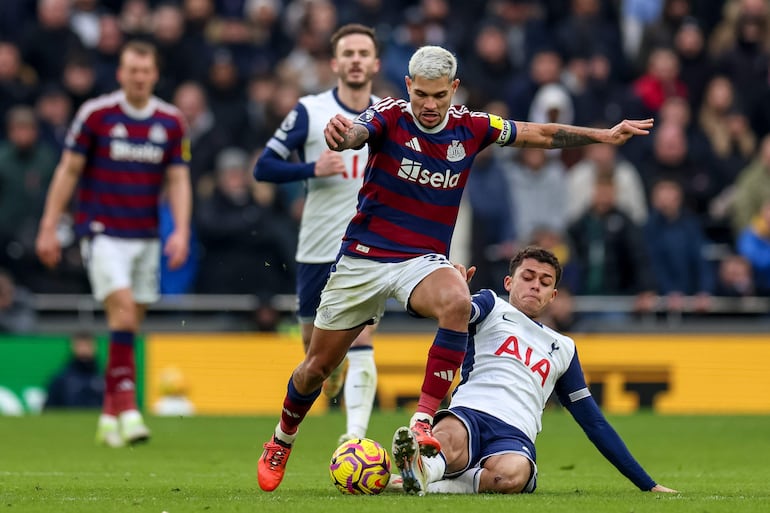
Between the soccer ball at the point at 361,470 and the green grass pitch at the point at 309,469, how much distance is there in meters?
0.12

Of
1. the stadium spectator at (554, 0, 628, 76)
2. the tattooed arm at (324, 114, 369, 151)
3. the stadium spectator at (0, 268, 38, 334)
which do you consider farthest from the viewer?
the stadium spectator at (554, 0, 628, 76)

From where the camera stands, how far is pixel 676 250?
17969 millimetres

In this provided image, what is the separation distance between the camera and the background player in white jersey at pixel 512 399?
333 inches

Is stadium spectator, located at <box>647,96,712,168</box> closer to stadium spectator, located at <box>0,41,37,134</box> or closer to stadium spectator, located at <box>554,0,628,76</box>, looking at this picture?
stadium spectator, located at <box>554,0,628,76</box>

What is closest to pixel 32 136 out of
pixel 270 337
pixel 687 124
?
pixel 270 337

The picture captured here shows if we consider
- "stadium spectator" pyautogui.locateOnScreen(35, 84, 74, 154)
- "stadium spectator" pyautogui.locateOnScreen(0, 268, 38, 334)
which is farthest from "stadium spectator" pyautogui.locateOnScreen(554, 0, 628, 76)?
"stadium spectator" pyautogui.locateOnScreen(0, 268, 38, 334)

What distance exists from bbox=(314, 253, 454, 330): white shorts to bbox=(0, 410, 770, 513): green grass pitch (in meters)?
1.04

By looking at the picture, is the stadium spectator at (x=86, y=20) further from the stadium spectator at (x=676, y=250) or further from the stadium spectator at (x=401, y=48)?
the stadium spectator at (x=676, y=250)

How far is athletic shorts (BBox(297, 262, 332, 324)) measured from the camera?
11.0 meters

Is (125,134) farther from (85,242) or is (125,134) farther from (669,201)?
(669,201)

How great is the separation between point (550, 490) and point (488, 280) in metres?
8.77

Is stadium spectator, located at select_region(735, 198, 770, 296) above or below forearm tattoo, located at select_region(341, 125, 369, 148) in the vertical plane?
below

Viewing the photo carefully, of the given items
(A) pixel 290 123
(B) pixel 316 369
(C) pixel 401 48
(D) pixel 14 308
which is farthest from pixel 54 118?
(B) pixel 316 369

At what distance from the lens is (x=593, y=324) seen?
17.8 meters
